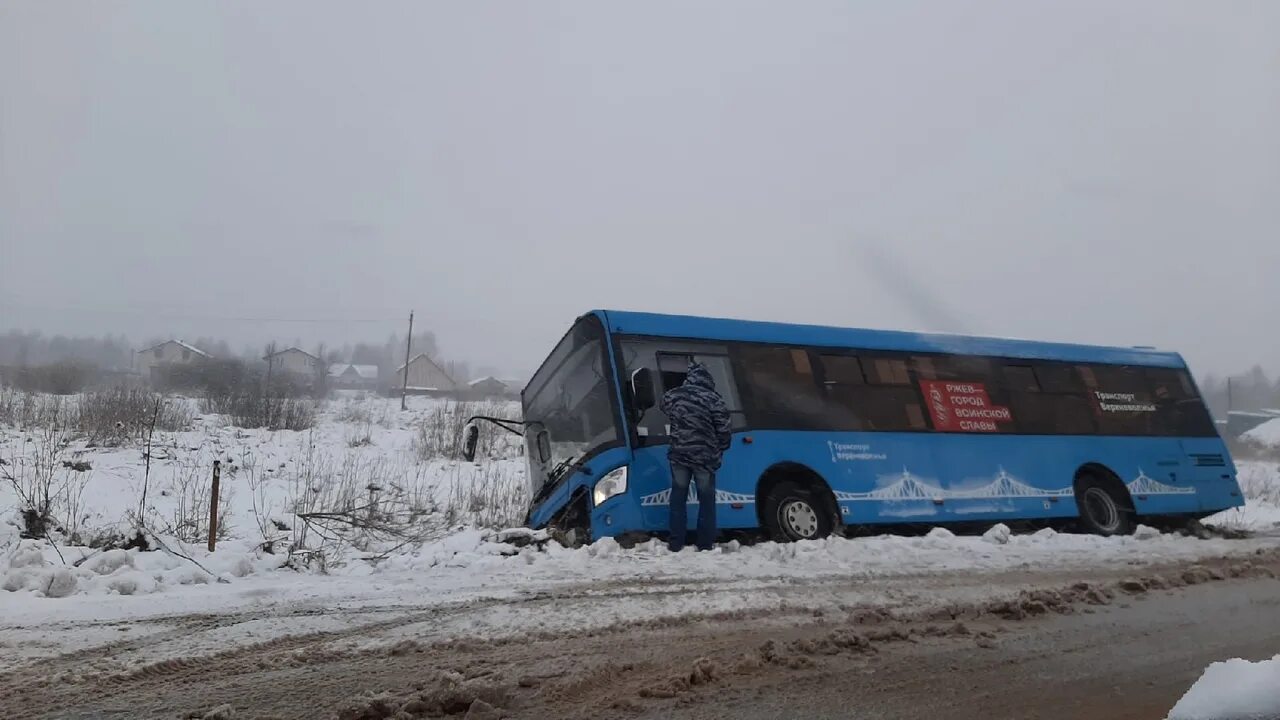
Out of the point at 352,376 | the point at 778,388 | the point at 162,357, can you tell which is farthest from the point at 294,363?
the point at 778,388

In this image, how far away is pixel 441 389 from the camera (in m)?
50.6

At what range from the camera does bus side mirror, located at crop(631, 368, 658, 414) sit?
7148 millimetres

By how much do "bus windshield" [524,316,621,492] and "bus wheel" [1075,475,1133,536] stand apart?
22.8ft

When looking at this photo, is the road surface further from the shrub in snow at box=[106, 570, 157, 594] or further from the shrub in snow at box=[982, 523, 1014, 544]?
the shrub in snow at box=[982, 523, 1014, 544]

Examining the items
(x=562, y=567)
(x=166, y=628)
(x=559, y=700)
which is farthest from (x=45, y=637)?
(x=562, y=567)

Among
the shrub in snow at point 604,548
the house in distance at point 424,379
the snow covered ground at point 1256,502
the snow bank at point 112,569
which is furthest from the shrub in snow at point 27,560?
the house in distance at point 424,379

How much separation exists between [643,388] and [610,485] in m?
0.98

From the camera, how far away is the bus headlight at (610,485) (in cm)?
711

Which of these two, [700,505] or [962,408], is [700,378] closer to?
[700,505]

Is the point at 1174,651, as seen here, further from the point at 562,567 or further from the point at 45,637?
the point at 45,637

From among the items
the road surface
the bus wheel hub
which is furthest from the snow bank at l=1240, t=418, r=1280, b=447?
the road surface

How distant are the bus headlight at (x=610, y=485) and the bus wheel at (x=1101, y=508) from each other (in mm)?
6839

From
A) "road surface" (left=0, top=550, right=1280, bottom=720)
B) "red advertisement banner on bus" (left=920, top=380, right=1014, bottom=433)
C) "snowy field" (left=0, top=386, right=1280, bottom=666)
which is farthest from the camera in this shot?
"red advertisement banner on bus" (left=920, top=380, right=1014, bottom=433)

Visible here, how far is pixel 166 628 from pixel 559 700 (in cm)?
233
